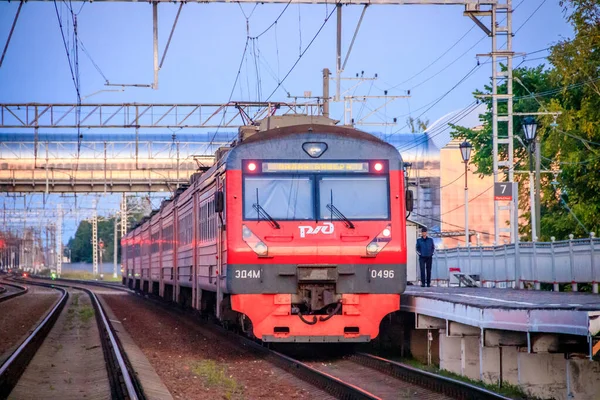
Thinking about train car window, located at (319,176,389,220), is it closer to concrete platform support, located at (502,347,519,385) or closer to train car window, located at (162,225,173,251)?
concrete platform support, located at (502,347,519,385)

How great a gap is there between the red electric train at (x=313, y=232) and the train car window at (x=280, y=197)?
0.05 feet

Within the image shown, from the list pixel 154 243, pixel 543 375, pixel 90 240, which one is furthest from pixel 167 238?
pixel 90 240

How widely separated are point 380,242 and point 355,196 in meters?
0.77

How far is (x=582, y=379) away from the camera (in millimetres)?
11953

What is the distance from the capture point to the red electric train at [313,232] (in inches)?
601

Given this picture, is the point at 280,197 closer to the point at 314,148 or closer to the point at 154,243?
the point at 314,148

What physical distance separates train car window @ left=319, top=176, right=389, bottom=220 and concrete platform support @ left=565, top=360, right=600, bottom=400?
4.40m

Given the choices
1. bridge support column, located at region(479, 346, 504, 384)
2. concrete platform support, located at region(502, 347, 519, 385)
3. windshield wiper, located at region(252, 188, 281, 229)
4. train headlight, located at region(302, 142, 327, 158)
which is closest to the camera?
concrete platform support, located at region(502, 347, 519, 385)

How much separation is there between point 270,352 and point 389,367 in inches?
121

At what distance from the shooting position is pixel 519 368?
12.7 meters

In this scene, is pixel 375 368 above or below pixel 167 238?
below

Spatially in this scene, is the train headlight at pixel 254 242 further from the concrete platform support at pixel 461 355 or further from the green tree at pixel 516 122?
the green tree at pixel 516 122

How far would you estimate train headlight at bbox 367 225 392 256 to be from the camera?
1546 cm

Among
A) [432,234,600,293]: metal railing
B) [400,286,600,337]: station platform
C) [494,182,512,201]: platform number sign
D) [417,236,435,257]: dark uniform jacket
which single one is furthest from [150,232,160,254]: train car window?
[400,286,600,337]: station platform
